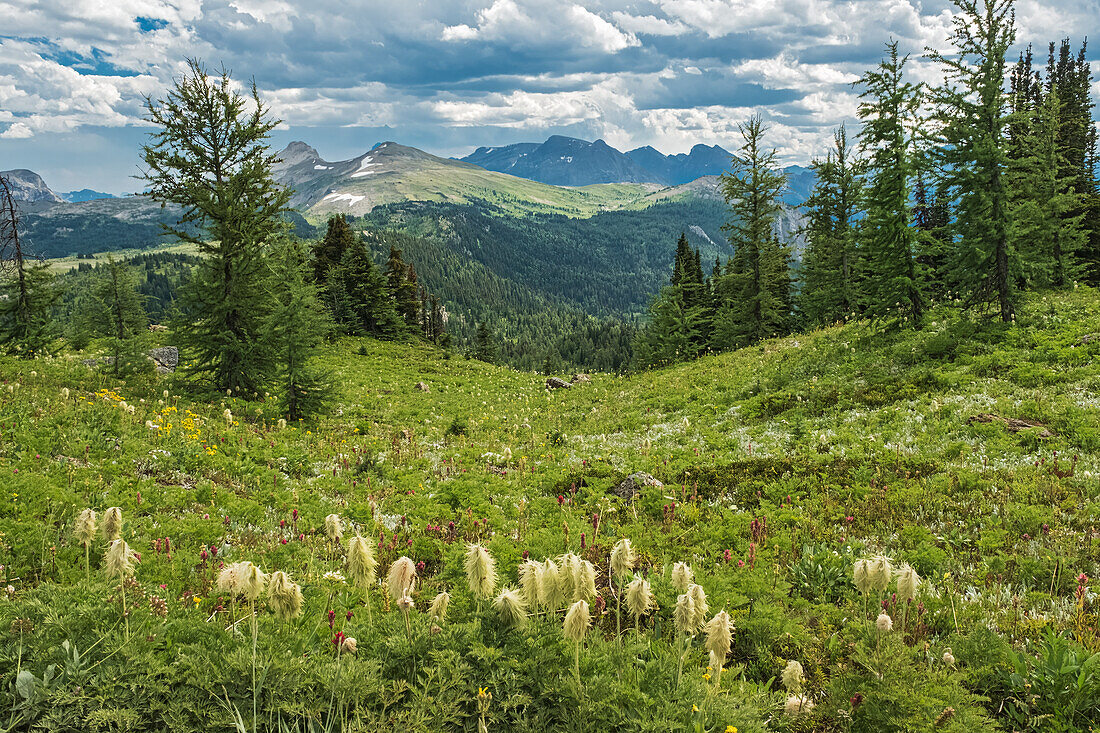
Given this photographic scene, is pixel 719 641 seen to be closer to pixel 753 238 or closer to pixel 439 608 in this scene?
pixel 439 608

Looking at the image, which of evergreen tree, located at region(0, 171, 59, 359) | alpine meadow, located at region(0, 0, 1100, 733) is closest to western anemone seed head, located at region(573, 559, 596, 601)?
alpine meadow, located at region(0, 0, 1100, 733)

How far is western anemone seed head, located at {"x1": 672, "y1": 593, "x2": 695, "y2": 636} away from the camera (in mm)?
3879

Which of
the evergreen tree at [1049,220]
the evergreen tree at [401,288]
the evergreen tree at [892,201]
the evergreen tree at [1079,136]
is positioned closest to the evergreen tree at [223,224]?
the evergreen tree at [892,201]

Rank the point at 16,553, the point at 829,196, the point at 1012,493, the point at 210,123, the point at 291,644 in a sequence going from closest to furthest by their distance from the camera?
the point at 291,644 < the point at 16,553 < the point at 1012,493 < the point at 210,123 < the point at 829,196

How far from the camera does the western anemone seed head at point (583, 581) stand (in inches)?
160

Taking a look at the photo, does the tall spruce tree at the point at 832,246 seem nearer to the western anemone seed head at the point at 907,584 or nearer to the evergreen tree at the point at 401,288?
the western anemone seed head at the point at 907,584

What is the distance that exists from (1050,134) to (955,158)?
73.8 feet

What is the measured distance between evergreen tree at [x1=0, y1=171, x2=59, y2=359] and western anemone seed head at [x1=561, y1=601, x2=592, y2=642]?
3501 centimetres

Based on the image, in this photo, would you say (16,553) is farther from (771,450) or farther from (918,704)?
(771,450)

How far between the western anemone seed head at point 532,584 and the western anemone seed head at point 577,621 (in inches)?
17.7

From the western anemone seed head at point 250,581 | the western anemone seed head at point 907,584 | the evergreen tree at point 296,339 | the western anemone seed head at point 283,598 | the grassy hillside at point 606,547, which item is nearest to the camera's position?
the grassy hillside at point 606,547

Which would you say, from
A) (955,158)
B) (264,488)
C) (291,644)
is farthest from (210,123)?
(955,158)

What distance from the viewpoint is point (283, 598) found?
4027 mm

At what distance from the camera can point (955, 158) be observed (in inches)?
757
